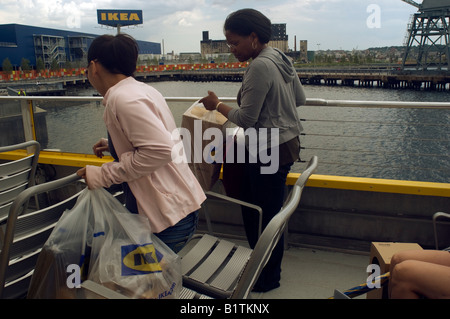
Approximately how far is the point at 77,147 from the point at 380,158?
2285 cm

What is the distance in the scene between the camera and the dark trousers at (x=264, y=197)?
7.11 ft

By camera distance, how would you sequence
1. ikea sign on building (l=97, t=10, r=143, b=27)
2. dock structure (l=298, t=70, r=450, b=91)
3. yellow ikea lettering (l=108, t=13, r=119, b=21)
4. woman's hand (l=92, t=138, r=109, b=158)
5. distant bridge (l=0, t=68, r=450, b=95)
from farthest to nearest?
yellow ikea lettering (l=108, t=13, r=119, b=21) < ikea sign on building (l=97, t=10, r=143, b=27) < dock structure (l=298, t=70, r=450, b=91) < distant bridge (l=0, t=68, r=450, b=95) < woman's hand (l=92, t=138, r=109, b=158)

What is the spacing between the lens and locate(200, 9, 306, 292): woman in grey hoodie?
1.91 m

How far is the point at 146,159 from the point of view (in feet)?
4.22

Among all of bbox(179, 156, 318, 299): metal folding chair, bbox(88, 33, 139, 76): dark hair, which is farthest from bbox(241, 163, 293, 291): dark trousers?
bbox(88, 33, 139, 76): dark hair

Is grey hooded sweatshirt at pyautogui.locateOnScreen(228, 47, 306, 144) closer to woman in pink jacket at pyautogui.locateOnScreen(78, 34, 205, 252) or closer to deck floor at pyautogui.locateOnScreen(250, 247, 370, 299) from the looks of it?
woman in pink jacket at pyautogui.locateOnScreen(78, 34, 205, 252)

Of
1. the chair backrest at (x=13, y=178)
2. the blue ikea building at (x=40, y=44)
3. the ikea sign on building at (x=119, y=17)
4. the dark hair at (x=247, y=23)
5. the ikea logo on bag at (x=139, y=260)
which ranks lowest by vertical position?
the ikea logo on bag at (x=139, y=260)

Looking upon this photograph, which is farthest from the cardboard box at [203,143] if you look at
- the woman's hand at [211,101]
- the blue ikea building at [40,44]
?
the blue ikea building at [40,44]

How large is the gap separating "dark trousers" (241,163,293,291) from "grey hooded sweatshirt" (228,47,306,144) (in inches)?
9.2

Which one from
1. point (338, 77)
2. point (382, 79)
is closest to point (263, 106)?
point (382, 79)

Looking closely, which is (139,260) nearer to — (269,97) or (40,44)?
(269,97)

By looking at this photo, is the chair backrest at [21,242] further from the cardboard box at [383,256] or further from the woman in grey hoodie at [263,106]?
the cardboard box at [383,256]

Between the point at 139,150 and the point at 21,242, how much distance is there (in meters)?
0.49

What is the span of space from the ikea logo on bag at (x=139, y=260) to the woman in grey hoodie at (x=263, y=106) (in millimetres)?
915
